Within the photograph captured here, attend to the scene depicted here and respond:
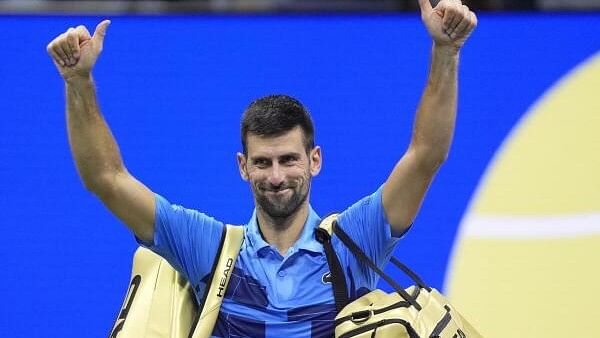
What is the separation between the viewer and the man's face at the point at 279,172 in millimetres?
2943

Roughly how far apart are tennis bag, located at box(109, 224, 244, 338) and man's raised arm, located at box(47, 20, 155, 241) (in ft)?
0.42

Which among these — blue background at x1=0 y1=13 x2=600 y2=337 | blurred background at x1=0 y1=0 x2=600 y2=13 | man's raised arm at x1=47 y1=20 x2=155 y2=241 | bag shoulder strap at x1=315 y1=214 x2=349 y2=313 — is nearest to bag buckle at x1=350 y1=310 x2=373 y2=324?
bag shoulder strap at x1=315 y1=214 x2=349 y2=313

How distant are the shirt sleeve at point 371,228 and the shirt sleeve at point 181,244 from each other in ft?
1.06

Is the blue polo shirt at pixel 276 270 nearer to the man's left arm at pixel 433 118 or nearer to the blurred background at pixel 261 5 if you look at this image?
the man's left arm at pixel 433 118

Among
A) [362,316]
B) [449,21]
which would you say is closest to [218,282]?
[362,316]

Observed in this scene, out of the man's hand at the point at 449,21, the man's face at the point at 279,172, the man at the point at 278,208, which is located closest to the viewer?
the man's hand at the point at 449,21

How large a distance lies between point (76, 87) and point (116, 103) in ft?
3.63

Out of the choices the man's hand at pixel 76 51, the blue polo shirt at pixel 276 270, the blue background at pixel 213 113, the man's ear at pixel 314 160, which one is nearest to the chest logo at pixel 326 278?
the blue polo shirt at pixel 276 270

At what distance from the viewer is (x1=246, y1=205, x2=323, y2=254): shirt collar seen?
9.82 ft

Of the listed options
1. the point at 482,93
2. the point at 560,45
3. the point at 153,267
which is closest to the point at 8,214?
the point at 153,267

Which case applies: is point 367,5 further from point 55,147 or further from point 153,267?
point 153,267

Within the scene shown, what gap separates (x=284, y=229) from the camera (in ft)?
9.97

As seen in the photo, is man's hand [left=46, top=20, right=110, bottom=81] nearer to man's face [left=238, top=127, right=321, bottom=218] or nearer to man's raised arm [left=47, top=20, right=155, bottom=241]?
man's raised arm [left=47, top=20, right=155, bottom=241]

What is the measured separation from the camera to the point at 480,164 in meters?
3.88
